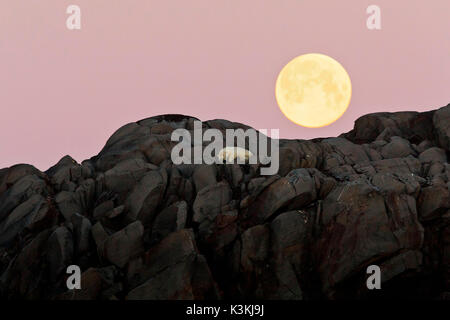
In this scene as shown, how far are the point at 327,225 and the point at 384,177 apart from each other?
28.2ft

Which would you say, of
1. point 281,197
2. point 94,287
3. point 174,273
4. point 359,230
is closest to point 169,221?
point 174,273

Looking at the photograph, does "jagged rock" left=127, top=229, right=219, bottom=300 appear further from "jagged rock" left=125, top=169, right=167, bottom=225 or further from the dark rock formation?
"jagged rock" left=125, top=169, right=167, bottom=225

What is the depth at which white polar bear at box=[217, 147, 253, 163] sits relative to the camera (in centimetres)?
5840

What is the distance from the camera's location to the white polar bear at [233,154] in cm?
5840

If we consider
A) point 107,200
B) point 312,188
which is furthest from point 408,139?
point 107,200

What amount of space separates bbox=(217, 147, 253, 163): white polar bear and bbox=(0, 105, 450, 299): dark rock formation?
1609mm

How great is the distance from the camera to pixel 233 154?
59000 millimetres

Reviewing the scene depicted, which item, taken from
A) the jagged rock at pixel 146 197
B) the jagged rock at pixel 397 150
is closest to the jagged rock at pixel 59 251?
the jagged rock at pixel 146 197

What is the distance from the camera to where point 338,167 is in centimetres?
5928

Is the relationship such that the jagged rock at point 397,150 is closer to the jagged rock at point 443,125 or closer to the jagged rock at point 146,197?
the jagged rock at point 443,125

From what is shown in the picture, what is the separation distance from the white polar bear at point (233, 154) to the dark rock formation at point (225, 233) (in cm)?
161

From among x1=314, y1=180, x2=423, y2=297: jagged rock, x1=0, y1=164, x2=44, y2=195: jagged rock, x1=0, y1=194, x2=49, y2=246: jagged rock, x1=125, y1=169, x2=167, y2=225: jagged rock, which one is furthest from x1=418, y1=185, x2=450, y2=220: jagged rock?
x1=0, y1=164, x2=44, y2=195: jagged rock

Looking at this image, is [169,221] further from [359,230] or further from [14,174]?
[14,174]
